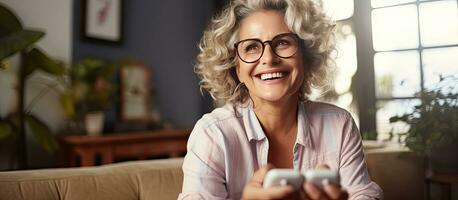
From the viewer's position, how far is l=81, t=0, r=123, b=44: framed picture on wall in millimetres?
3010

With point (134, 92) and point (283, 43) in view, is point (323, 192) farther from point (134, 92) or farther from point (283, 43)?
point (134, 92)

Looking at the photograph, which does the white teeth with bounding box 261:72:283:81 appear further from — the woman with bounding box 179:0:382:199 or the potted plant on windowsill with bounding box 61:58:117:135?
the potted plant on windowsill with bounding box 61:58:117:135

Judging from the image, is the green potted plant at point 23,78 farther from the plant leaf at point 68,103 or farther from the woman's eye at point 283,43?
the woman's eye at point 283,43

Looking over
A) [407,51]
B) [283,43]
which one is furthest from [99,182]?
[407,51]

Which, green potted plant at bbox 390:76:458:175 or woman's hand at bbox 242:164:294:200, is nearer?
woman's hand at bbox 242:164:294:200

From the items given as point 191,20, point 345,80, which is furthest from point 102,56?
point 345,80

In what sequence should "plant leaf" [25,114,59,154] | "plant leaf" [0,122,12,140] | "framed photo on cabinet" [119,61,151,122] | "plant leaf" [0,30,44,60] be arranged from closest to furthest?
"plant leaf" [0,30,44,60] → "plant leaf" [0,122,12,140] → "plant leaf" [25,114,59,154] → "framed photo on cabinet" [119,61,151,122]

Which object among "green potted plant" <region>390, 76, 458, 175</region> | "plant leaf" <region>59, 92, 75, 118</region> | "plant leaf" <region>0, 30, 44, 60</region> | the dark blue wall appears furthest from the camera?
the dark blue wall

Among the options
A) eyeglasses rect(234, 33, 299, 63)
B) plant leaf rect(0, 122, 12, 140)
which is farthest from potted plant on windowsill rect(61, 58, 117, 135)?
eyeglasses rect(234, 33, 299, 63)

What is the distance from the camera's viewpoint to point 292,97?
1011 mm

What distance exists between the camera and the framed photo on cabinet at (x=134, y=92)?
10.5 feet

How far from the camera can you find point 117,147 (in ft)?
8.90

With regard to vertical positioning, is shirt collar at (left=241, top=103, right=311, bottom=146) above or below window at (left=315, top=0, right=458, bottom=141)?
below

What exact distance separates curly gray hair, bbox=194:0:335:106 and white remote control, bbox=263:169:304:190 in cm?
42
